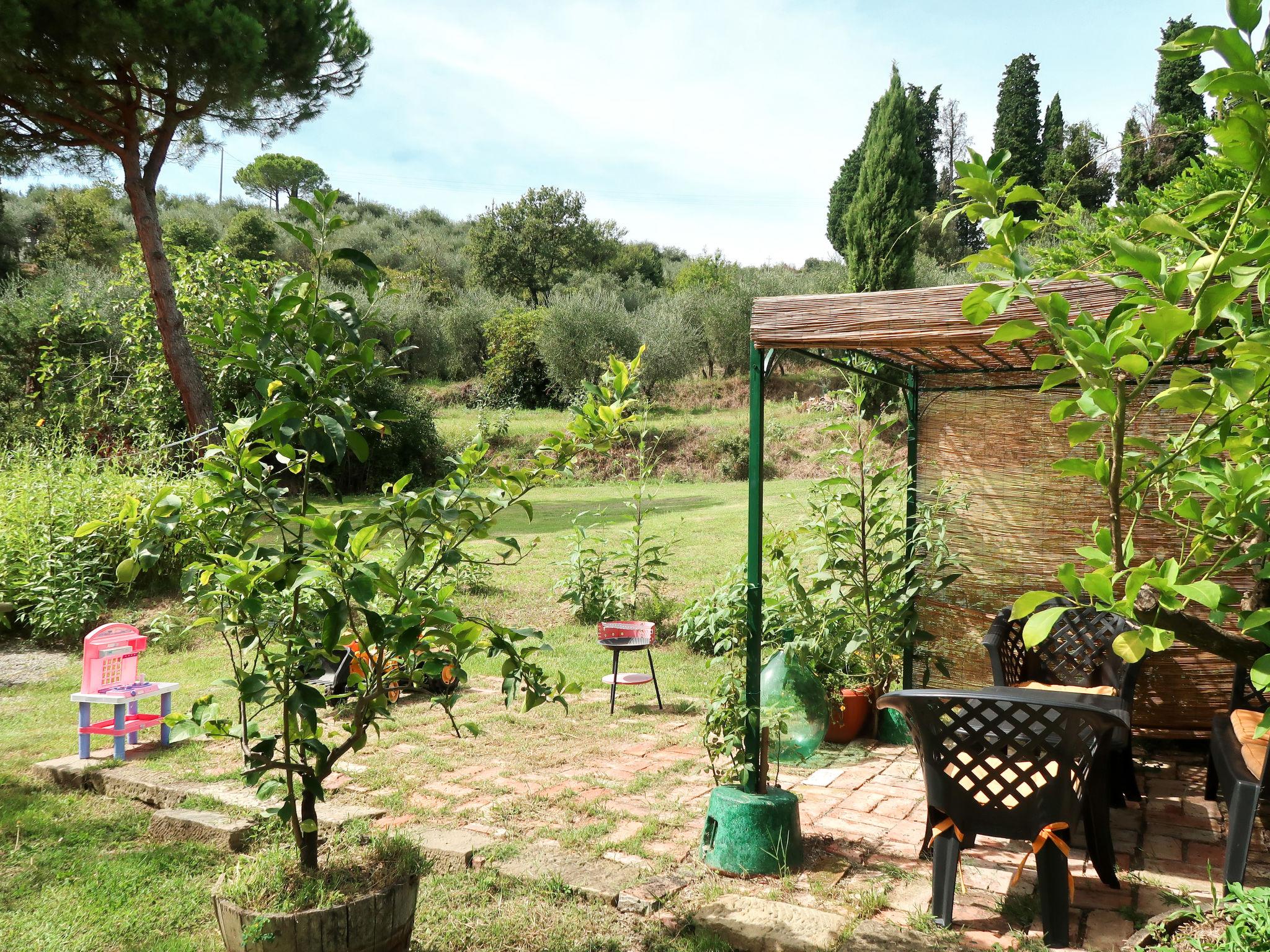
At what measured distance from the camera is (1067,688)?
4.12 meters

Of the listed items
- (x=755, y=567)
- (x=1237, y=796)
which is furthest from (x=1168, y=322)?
(x=1237, y=796)

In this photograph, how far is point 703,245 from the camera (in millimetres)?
38406

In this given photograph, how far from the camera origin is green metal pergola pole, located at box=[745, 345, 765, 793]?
125 inches

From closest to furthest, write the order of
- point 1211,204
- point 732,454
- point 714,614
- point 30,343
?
1. point 1211,204
2. point 714,614
3. point 30,343
4. point 732,454

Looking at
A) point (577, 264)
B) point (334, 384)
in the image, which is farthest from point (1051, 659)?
point (577, 264)

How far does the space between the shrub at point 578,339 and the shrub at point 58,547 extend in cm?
1561

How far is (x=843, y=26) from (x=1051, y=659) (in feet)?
13.9

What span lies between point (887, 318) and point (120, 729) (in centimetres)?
413

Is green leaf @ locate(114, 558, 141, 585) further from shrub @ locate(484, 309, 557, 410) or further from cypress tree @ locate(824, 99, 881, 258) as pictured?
cypress tree @ locate(824, 99, 881, 258)

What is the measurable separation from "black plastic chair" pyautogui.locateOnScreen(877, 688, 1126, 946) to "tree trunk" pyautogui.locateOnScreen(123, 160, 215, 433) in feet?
31.3

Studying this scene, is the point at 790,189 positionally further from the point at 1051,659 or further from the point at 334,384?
the point at 334,384

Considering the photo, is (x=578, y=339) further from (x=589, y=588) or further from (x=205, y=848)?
(x=205, y=848)

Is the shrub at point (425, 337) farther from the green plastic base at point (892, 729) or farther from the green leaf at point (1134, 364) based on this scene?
the green leaf at point (1134, 364)

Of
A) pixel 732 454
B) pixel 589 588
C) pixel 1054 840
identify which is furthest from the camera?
pixel 732 454
